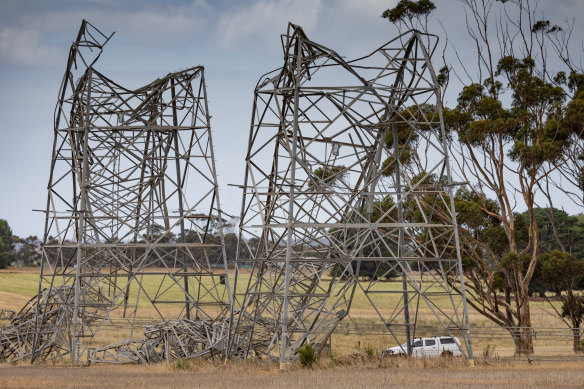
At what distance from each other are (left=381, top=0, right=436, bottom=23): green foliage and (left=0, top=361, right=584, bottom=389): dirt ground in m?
25.0

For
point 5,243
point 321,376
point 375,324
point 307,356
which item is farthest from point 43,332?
point 5,243

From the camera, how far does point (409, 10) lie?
4528 cm

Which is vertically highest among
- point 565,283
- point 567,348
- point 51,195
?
point 51,195

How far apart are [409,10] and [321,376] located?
29309mm

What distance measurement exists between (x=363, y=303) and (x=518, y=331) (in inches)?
1593

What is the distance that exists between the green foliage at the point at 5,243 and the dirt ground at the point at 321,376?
95.3 meters

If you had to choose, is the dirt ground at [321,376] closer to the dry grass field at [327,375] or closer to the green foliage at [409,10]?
the dry grass field at [327,375]

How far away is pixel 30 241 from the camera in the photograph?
→ 14800 cm

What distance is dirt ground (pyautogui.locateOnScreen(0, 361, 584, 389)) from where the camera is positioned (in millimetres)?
18641

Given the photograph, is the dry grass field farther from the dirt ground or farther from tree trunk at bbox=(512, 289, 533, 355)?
tree trunk at bbox=(512, 289, 533, 355)

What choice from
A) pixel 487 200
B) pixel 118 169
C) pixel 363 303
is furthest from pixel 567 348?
pixel 363 303

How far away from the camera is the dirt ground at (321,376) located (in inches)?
734

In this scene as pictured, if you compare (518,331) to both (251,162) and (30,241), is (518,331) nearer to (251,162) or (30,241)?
(251,162)

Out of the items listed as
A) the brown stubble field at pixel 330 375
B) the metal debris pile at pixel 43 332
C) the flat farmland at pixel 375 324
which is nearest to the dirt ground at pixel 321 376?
the brown stubble field at pixel 330 375
